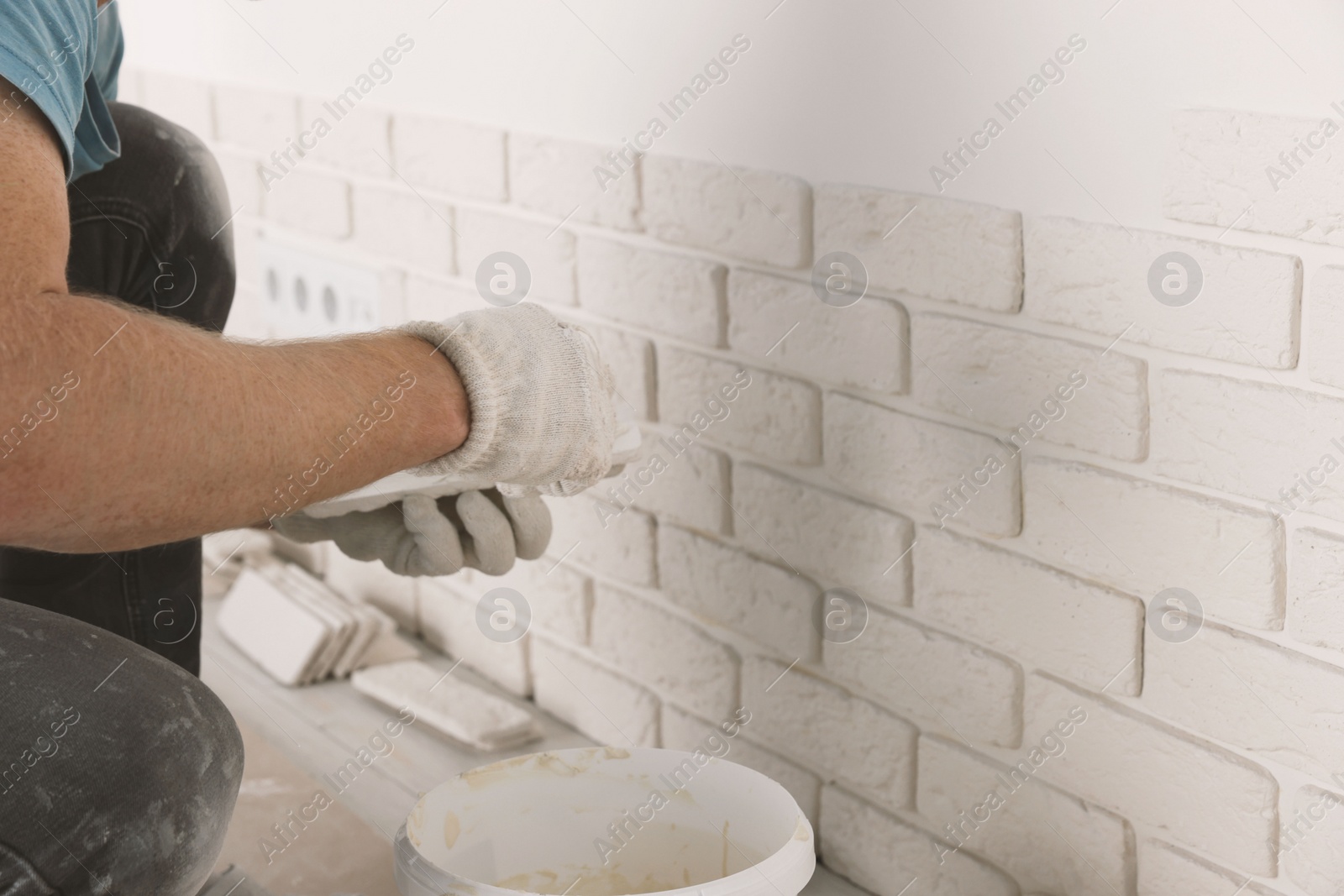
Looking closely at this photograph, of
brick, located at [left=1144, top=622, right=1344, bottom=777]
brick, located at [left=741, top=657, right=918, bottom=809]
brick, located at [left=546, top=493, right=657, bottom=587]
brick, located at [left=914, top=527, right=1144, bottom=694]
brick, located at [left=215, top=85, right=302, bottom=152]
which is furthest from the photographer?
brick, located at [left=215, top=85, right=302, bottom=152]

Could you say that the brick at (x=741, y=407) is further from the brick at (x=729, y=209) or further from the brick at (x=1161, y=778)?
the brick at (x=1161, y=778)

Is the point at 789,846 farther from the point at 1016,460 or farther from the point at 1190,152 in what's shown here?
the point at 1190,152

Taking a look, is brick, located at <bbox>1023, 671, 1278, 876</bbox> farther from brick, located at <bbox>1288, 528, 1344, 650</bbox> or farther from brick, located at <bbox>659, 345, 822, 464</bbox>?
brick, located at <bbox>659, 345, 822, 464</bbox>

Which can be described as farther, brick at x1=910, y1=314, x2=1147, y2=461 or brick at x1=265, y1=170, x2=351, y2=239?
brick at x1=265, y1=170, x2=351, y2=239

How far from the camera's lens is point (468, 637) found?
1805 millimetres

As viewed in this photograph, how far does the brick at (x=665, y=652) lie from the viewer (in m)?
1.42

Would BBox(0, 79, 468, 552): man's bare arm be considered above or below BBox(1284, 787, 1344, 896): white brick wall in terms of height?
above

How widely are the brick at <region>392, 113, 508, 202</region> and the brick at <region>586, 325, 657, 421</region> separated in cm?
24

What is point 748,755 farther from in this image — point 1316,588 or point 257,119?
point 257,119

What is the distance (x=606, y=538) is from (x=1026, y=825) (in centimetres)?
61

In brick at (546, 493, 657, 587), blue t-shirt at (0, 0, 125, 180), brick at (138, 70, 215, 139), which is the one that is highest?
blue t-shirt at (0, 0, 125, 180)

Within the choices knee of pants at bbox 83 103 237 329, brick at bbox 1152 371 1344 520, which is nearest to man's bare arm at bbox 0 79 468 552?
knee of pants at bbox 83 103 237 329

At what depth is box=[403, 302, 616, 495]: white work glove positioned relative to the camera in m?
0.90

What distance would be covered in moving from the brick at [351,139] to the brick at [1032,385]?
875 mm
